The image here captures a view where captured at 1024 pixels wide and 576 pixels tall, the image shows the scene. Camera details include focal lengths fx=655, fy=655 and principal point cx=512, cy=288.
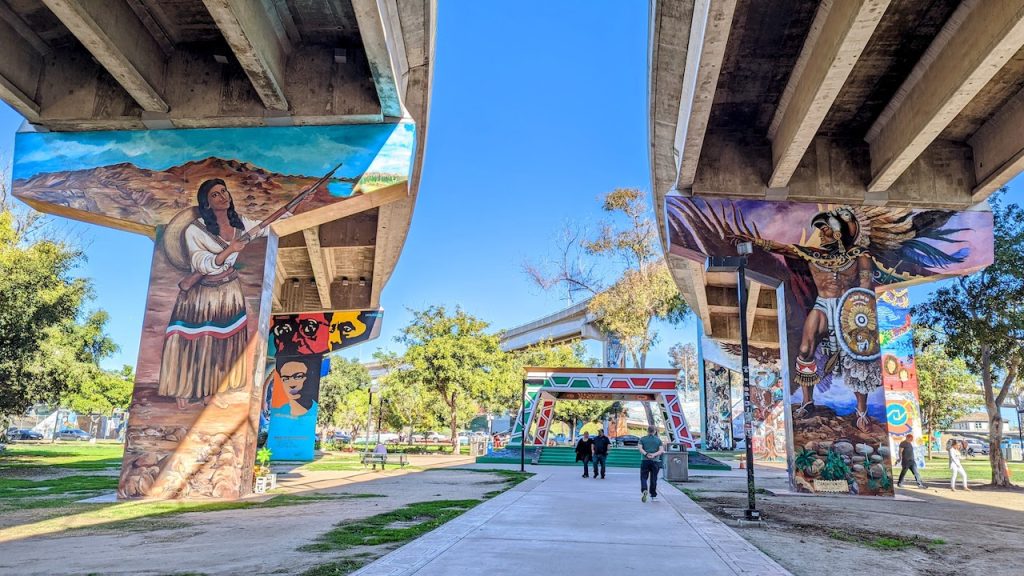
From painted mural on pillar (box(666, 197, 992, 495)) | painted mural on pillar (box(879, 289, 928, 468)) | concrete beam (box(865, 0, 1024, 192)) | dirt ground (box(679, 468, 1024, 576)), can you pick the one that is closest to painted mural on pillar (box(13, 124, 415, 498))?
painted mural on pillar (box(666, 197, 992, 495))

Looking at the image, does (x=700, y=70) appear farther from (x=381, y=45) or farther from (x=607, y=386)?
(x=607, y=386)

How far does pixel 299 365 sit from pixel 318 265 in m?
8.20

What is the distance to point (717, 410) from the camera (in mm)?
47156

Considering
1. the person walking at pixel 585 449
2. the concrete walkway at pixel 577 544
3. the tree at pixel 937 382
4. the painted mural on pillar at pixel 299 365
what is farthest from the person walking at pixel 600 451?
the tree at pixel 937 382

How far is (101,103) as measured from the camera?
48.7ft

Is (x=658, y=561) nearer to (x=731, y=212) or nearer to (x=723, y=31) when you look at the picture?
(x=723, y=31)

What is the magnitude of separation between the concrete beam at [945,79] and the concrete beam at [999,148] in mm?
2086

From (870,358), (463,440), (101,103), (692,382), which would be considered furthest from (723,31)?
(692,382)

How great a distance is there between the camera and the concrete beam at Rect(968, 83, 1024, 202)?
14383 millimetres

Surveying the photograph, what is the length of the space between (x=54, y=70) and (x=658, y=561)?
52.7 feet

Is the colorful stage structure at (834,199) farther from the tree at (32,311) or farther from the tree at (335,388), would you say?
the tree at (335,388)

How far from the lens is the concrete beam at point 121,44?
37.0 ft

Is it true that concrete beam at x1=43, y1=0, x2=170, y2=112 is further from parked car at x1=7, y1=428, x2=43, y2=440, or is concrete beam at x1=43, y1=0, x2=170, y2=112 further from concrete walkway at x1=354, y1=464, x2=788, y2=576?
parked car at x1=7, y1=428, x2=43, y2=440

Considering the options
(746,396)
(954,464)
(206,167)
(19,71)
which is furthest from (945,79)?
(19,71)
